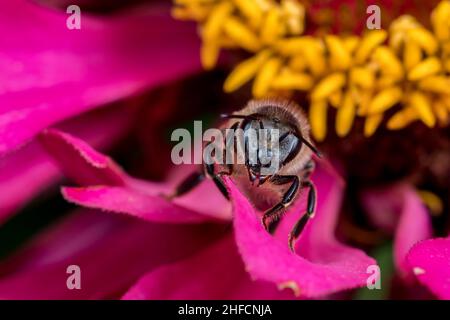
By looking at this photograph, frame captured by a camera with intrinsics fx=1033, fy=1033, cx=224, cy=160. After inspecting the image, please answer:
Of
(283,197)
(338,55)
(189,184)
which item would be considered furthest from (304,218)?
(338,55)

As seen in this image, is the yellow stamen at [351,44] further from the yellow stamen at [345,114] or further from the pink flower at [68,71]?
the pink flower at [68,71]

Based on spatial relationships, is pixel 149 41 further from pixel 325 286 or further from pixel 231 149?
pixel 325 286

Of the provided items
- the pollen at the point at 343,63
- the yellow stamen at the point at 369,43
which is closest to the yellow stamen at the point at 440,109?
the pollen at the point at 343,63

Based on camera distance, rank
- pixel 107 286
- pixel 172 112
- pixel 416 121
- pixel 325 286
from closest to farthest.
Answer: pixel 325 286
pixel 107 286
pixel 416 121
pixel 172 112

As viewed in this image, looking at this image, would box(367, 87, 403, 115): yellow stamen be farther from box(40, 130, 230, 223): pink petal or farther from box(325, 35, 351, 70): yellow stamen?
box(40, 130, 230, 223): pink petal

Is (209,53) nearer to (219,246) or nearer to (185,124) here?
(185,124)
